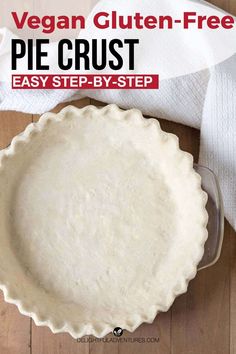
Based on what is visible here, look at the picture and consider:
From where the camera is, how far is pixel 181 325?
0.77 metres

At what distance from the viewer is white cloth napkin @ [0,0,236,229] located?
0.71 m

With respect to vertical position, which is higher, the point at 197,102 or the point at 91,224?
the point at 197,102

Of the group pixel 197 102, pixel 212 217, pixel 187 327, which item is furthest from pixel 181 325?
pixel 197 102

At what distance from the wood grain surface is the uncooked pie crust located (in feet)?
0.24

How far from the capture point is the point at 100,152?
2.37 ft

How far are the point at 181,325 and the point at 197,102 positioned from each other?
0.32 meters

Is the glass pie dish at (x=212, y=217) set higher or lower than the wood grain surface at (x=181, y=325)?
higher

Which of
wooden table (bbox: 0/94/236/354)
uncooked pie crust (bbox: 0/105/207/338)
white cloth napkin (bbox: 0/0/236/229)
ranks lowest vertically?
wooden table (bbox: 0/94/236/354)

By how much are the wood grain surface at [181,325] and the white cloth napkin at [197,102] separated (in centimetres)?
3

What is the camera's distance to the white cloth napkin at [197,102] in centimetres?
71

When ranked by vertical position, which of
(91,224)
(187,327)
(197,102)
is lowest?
(187,327)

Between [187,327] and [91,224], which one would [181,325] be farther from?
[91,224]

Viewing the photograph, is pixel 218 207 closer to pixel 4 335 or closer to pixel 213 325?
pixel 213 325

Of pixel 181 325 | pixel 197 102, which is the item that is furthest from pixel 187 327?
pixel 197 102
